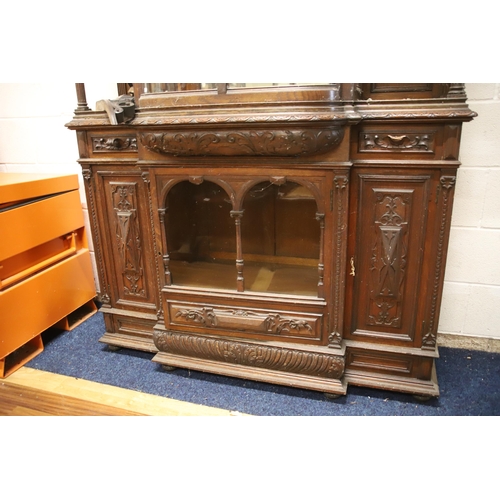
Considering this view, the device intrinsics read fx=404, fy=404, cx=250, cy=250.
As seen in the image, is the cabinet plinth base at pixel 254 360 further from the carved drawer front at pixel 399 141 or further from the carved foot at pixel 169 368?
the carved drawer front at pixel 399 141

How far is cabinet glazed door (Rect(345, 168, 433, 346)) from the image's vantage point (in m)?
1.37

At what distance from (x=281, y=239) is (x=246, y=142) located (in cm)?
45

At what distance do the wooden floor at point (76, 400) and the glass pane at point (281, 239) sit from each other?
0.53 meters

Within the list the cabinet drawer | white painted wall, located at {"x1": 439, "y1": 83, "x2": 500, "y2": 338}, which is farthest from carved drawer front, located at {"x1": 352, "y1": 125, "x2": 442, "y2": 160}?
the cabinet drawer

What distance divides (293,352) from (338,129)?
0.83m

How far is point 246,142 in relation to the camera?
1371mm

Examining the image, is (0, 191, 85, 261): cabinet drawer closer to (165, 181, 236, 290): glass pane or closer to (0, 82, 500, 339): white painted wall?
(0, 82, 500, 339): white painted wall

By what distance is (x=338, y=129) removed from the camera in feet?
4.24

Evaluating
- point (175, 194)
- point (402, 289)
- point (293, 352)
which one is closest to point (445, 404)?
point (402, 289)

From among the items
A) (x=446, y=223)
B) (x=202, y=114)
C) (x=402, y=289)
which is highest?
(x=202, y=114)

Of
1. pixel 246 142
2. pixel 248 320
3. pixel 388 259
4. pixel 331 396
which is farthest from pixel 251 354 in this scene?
pixel 246 142

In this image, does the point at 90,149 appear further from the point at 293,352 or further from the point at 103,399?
the point at 293,352

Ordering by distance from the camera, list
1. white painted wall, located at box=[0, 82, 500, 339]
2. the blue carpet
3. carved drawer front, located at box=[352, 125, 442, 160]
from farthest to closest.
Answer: white painted wall, located at box=[0, 82, 500, 339] < the blue carpet < carved drawer front, located at box=[352, 125, 442, 160]

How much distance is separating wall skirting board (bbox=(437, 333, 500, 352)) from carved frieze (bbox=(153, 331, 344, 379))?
0.66 m
